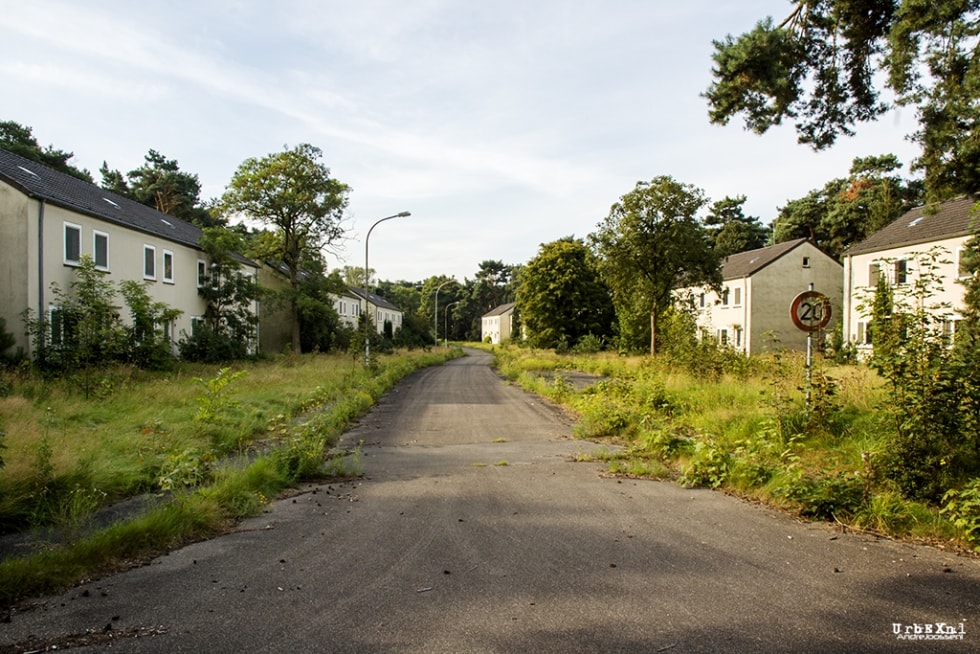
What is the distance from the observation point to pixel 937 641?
134 inches

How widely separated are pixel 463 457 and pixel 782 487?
5.09 meters

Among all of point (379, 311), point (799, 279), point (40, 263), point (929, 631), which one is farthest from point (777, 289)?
point (379, 311)

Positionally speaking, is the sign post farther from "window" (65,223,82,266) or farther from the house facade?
the house facade

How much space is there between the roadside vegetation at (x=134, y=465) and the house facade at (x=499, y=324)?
78858 mm

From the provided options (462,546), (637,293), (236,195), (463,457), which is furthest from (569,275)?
(462,546)

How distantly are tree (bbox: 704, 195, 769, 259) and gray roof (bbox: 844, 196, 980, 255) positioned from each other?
30.7 meters

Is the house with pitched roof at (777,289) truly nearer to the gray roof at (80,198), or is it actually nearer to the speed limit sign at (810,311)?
the gray roof at (80,198)

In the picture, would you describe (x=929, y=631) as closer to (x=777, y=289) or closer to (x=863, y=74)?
(x=863, y=74)

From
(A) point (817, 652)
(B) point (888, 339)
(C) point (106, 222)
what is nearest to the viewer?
(A) point (817, 652)

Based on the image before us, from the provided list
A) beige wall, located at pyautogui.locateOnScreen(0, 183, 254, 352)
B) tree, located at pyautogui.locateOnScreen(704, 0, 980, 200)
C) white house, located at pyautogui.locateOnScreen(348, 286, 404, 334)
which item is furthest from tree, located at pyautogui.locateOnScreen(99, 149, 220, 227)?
tree, located at pyautogui.locateOnScreen(704, 0, 980, 200)

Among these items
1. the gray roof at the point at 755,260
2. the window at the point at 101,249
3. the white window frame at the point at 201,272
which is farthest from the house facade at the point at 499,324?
the window at the point at 101,249

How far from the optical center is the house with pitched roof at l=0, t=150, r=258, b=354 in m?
20.0

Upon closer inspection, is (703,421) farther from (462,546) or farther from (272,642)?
(272,642)

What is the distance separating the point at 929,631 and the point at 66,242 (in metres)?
26.3
